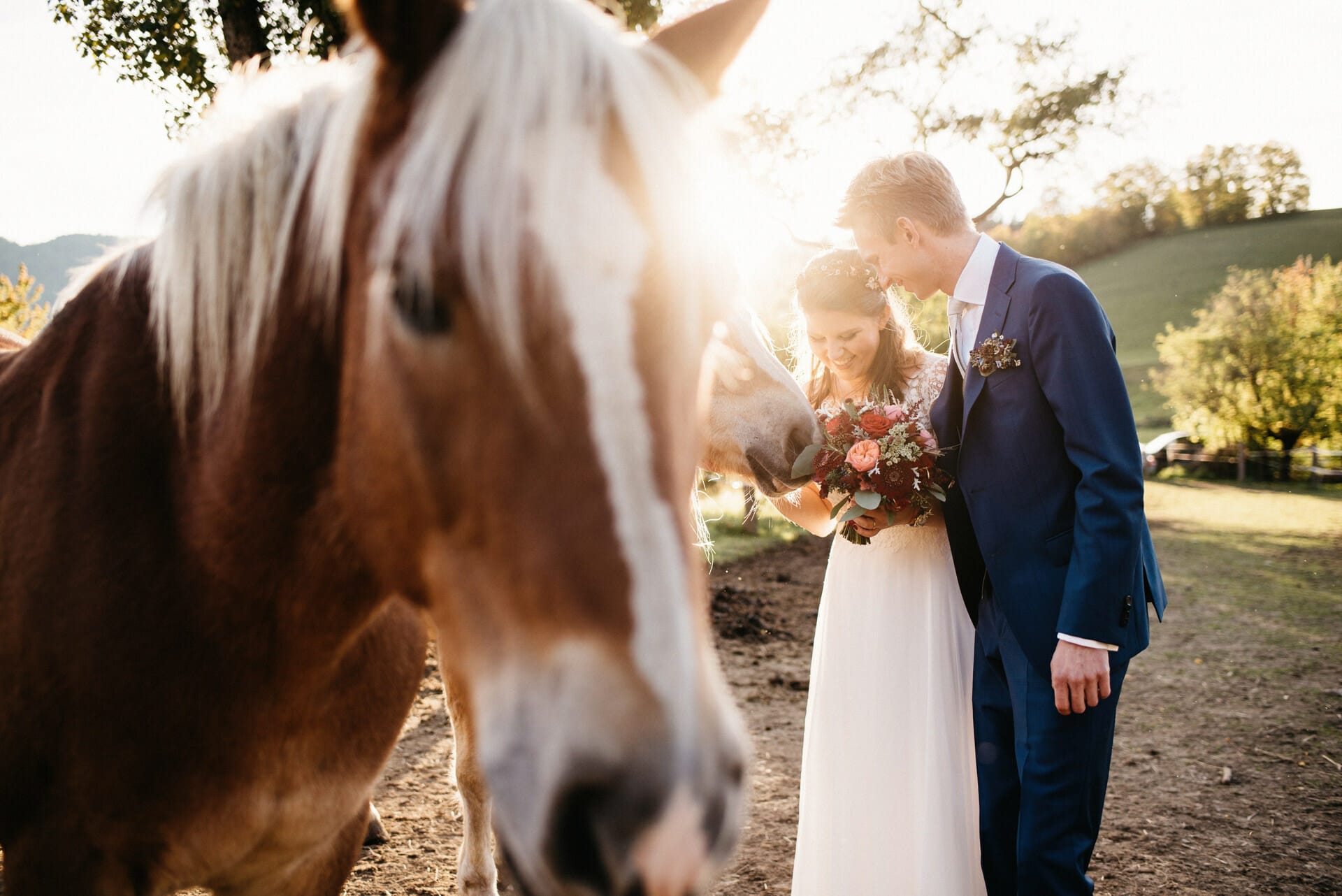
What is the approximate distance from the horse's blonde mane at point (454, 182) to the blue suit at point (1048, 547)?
5.76 feet

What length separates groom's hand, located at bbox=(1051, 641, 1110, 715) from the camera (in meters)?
2.35

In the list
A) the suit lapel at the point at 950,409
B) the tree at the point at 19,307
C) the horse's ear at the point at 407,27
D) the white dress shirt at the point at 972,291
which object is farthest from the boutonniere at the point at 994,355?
the tree at the point at 19,307

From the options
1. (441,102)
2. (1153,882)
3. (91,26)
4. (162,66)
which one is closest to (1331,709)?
(1153,882)

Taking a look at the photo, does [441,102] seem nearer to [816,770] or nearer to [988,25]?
[816,770]

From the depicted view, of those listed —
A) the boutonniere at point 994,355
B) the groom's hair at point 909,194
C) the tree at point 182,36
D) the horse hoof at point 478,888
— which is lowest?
the horse hoof at point 478,888

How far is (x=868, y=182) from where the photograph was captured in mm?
2965

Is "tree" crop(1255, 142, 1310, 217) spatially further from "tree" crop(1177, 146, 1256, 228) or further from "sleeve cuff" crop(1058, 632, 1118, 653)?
"sleeve cuff" crop(1058, 632, 1118, 653)

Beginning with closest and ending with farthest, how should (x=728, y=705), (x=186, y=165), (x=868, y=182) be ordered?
(x=728, y=705)
(x=186, y=165)
(x=868, y=182)

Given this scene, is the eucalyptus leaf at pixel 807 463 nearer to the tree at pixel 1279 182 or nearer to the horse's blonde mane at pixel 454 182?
the horse's blonde mane at pixel 454 182

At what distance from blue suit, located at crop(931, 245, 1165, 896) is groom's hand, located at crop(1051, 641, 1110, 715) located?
6 cm

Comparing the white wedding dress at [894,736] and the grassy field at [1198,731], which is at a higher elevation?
the white wedding dress at [894,736]

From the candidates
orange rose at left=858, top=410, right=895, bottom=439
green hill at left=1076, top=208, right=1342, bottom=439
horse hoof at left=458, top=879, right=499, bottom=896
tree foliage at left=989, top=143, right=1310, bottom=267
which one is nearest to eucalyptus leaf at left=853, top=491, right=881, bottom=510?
orange rose at left=858, top=410, right=895, bottom=439

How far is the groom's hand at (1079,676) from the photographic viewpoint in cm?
235

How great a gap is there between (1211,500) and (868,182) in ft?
86.5
